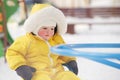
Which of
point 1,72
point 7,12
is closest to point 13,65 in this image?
point 1,72

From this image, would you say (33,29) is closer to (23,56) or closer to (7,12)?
(23,56)

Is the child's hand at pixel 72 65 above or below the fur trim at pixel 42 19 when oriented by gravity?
below

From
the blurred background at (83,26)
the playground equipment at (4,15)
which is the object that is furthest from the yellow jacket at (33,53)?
the playground equipment at (4,15)

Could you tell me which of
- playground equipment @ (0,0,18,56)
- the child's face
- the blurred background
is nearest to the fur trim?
the child's face

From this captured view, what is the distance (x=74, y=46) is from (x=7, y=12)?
3.57 feet

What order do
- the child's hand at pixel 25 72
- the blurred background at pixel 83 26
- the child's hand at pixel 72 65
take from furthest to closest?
the blurred background at pixel 83 26, the child's hand at pixel 72 65, the child's hand at pixel 25 72

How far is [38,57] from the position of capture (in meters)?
0.90

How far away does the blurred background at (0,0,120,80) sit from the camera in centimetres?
138

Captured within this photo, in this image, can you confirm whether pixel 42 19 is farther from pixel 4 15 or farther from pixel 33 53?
pixel 4 15

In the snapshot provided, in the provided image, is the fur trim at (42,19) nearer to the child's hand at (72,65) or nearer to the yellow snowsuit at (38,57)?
the yellow snowsuit at (38,57)

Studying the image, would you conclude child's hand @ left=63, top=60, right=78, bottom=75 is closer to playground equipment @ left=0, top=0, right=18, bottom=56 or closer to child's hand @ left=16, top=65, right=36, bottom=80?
child's hand @ left=16, top=65, right=36, bottom=80

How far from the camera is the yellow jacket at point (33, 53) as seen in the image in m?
0.86

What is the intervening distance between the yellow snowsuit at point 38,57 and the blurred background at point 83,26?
253mm

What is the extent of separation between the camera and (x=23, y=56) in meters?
0.87
